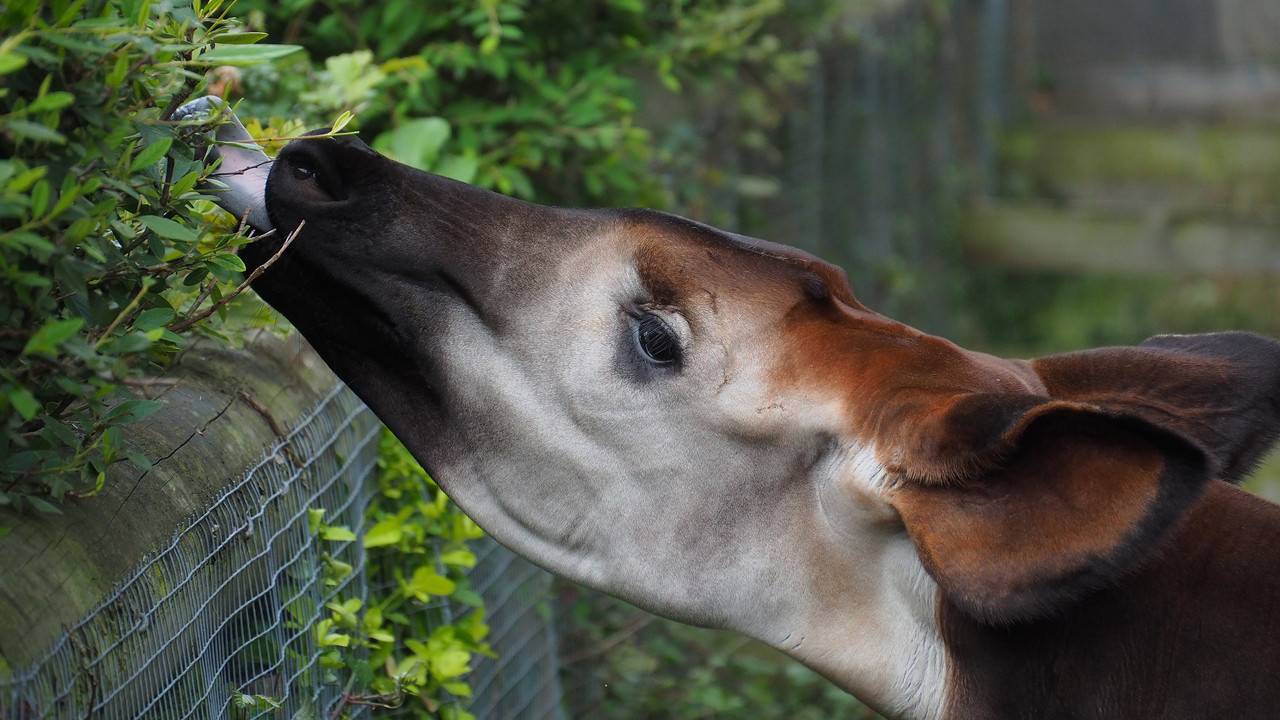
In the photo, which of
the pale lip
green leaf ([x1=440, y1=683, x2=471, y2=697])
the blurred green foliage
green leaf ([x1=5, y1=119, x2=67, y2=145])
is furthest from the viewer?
the blurred green foliage

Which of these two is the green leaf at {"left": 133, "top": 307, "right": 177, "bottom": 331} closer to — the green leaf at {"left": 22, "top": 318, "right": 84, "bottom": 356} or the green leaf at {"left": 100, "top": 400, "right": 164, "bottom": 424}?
the green leaf at {"left": 100, "top": 400, "right": 164, "bottom": 424}

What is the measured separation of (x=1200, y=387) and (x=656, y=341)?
89 centimetres

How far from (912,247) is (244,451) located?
22.4 feet

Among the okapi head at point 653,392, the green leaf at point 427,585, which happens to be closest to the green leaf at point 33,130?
the okapi head at point 653,392

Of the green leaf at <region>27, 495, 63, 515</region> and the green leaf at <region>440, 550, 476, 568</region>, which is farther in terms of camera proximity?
the green leaf at <region>440, 550, 476, 568</region>

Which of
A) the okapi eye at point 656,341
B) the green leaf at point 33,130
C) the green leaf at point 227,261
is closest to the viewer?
the green leaf at point 33,130

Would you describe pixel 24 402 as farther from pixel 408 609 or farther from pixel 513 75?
pixel 513 75

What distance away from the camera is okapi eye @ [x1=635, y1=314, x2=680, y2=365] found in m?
1.80

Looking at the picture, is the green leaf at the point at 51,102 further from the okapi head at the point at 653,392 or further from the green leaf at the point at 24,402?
the okapi head at the point at 653,392

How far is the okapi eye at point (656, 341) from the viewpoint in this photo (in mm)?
1801

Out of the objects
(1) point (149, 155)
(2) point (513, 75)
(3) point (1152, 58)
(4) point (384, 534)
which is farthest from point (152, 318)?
(3) point (1152, 58)

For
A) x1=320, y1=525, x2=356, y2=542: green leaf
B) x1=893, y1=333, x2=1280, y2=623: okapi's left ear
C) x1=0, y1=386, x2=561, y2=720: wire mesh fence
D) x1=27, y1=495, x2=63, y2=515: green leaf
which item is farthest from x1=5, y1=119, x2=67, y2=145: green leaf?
x1=893, y1=333, x2=1280, y2=623: okapi's left ear

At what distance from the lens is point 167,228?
1.31 m

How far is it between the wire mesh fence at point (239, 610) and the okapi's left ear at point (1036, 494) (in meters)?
0.90
